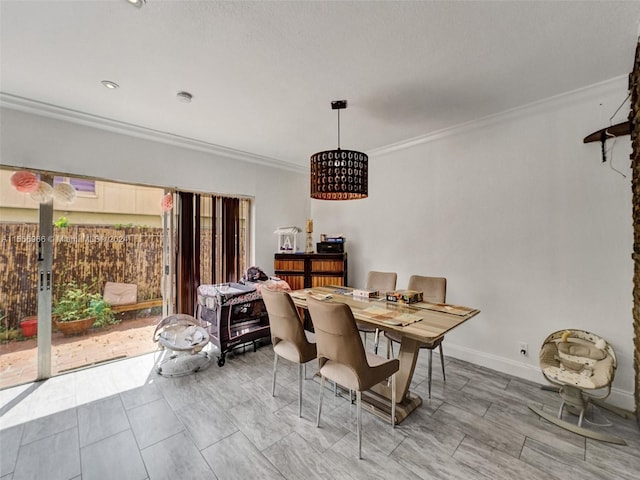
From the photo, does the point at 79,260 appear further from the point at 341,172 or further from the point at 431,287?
the point at 431,287

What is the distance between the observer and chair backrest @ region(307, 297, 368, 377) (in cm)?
168

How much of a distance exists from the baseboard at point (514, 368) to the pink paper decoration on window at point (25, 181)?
4.74 metres

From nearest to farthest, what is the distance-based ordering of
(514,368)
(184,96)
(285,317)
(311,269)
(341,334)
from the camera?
(341,334)
(285,317)
(184,96)
(514,368)
(311,269)

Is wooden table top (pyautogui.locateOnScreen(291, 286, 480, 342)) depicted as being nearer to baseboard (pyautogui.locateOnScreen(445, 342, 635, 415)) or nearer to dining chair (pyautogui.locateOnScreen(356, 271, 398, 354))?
dining chair (pyautogui.locateOnScreen(356, 271, 398, 354))

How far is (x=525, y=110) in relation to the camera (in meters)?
2.63

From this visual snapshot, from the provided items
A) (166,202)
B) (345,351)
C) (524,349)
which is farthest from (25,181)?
(524,349)

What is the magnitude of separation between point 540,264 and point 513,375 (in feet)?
3.78

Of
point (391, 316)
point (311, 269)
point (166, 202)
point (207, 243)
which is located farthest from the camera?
point (311, 269)

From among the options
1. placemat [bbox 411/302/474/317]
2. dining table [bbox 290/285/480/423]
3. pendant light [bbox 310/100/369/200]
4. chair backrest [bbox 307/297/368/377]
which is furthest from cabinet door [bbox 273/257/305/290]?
chair backrest [bbox 307/297/368/377]

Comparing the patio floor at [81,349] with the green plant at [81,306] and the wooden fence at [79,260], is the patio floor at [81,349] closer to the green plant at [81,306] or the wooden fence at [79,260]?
the green plant at [81,306]

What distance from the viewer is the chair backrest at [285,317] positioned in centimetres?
207

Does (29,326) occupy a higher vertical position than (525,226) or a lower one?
lower

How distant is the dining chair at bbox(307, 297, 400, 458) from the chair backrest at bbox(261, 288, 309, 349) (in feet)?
0.85

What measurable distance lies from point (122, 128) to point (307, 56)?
238cm
